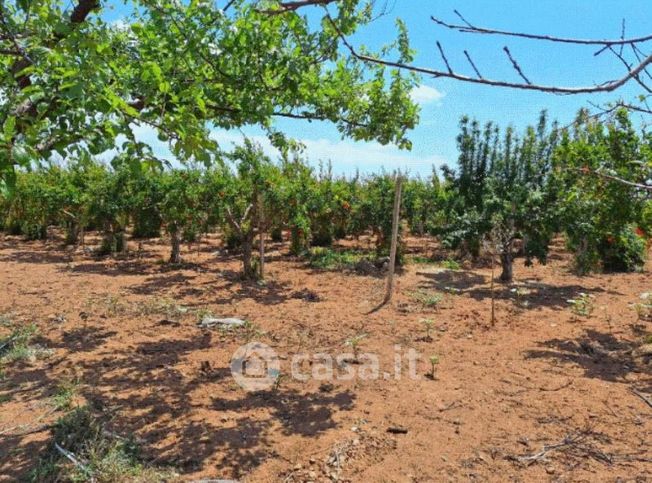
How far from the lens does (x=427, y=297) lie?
7926 millimetres

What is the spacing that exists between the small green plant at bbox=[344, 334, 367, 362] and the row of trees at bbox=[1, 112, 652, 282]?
2.93 metres

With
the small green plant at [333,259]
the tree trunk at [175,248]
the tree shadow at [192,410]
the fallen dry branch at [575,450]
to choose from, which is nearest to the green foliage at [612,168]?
the fallen dry branch at [575,450]

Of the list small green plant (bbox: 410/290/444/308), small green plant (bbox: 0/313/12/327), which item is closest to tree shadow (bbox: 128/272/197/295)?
small green plant (bbox: 0/313/12/327)

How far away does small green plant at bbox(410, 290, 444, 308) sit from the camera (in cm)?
750

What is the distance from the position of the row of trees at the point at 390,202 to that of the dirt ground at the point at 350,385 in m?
1.32

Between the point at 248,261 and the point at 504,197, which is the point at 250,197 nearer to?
the point at 248,261

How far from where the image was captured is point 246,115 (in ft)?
13.9

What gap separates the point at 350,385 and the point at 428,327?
201 centimetres

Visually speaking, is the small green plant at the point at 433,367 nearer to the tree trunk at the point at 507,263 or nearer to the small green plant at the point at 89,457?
the small green plant at the point at 89,457

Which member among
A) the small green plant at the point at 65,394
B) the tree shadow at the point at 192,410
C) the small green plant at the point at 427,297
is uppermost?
the small green plant at the point at 427,297

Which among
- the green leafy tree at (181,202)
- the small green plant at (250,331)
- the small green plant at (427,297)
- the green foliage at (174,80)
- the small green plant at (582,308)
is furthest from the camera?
the green leafy tree at (181,202)

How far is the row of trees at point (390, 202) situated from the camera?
6.41 metres

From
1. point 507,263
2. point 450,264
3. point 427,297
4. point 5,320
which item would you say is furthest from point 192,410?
point 450,264

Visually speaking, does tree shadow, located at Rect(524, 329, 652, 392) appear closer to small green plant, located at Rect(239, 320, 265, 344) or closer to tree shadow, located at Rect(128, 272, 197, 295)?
small green plant, located at Rect(239, 320, 265, 344)
